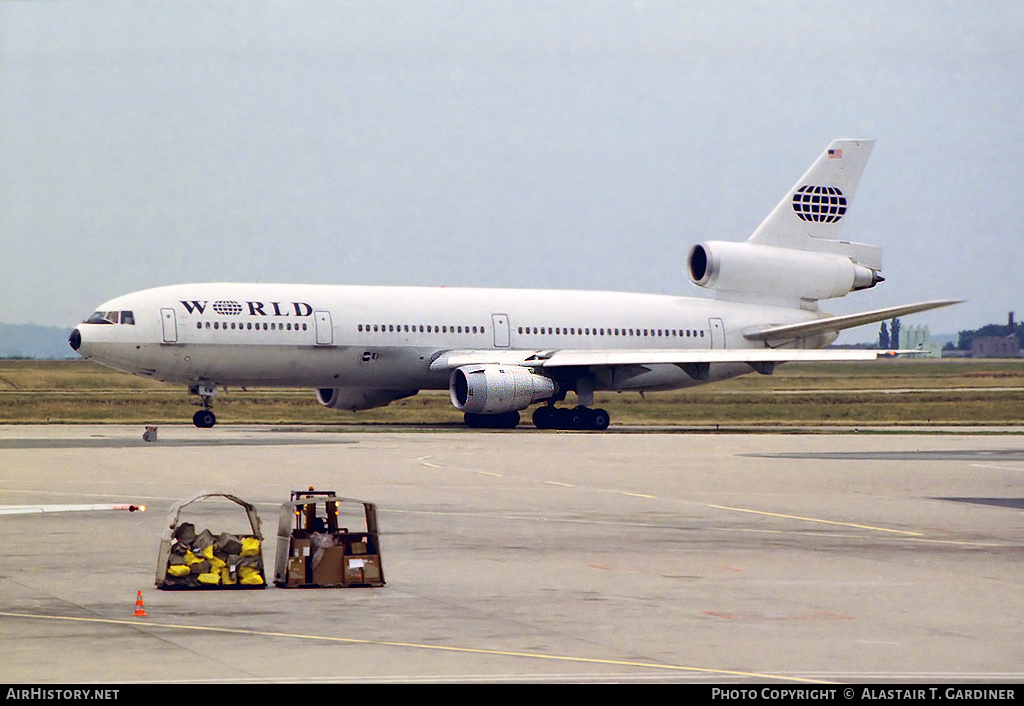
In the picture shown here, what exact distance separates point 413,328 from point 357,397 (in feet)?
14.0

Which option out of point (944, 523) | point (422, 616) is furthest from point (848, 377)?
point (422, 616)

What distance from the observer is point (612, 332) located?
55438 mm

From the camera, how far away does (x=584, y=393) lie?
51.9 meters

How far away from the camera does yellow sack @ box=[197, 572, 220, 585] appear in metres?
14.4

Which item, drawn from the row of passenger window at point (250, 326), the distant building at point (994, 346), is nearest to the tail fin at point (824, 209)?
the row of passenger window at point (250, 326)

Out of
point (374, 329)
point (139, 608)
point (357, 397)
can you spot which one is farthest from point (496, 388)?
point (139, 608)

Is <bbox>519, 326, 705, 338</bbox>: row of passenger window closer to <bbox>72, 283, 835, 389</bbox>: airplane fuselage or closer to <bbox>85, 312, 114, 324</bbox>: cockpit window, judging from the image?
<bbox>72, 283, 835, 389</bbox>: airplane fuselage

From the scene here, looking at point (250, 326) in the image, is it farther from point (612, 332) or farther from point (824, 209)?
point (824, 209)

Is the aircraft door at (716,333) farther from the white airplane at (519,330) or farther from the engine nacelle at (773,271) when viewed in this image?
the engine nacelle at (773,271)

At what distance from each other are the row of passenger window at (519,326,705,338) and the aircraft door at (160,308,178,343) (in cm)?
1260

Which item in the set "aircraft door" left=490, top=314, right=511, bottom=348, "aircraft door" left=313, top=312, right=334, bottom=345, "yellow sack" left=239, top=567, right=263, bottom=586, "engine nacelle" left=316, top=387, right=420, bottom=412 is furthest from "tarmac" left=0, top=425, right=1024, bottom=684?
"engine nacelle" left=316, top=387, right=420, bottom=412

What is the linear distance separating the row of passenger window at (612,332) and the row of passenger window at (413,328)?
2153 mm

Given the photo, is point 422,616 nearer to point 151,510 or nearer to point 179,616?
point 179,616

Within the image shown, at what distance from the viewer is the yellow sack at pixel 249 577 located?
14.5 m
